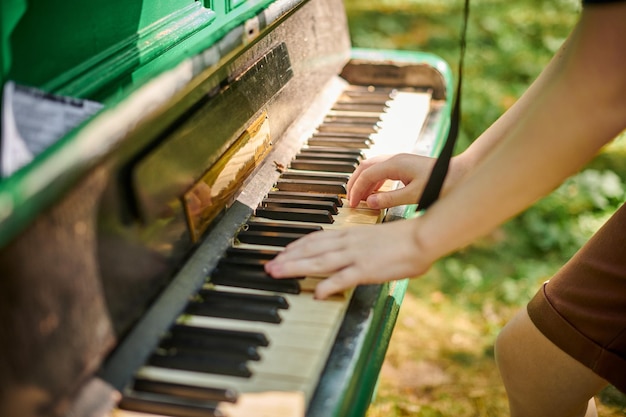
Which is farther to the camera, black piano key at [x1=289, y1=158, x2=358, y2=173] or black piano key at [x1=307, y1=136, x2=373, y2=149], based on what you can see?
black piano key at [x1=307, y1=136, x2=373, y2=149]

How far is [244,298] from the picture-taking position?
57.7 inches

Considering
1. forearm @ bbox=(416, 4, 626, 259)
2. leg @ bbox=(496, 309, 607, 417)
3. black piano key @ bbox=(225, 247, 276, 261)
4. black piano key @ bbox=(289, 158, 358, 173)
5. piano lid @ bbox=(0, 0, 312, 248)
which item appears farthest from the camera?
black piano key @ bbox=(289, 158, 358, 173)

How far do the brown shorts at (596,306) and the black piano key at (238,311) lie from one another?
89 centimetres

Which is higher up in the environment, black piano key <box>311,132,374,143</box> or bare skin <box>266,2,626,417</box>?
bare skin <box>266,2,626,417</box>

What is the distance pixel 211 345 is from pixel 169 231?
11.6 inches

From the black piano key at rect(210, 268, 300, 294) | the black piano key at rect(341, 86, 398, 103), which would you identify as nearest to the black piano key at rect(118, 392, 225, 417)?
the black piano key at rect(210, 268, 300, 294)

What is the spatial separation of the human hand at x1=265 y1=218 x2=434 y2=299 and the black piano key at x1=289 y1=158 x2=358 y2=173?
65cm

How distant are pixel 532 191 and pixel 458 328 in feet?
7.20

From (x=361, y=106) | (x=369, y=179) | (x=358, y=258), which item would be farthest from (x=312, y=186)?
(x=361, y=106)

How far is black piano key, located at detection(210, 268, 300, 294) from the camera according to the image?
4.93 feet

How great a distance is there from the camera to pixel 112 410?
1.19 metres

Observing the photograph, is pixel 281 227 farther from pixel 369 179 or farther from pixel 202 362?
pixel 202 362

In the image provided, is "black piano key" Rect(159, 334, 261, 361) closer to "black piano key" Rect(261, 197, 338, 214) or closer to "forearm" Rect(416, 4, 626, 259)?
"forearm" Rect(416, 4, 626, 259)

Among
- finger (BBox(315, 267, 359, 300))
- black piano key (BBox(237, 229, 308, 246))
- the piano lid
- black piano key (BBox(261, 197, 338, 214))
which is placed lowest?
black piano key (BBox(261, 197, 338, 214))
